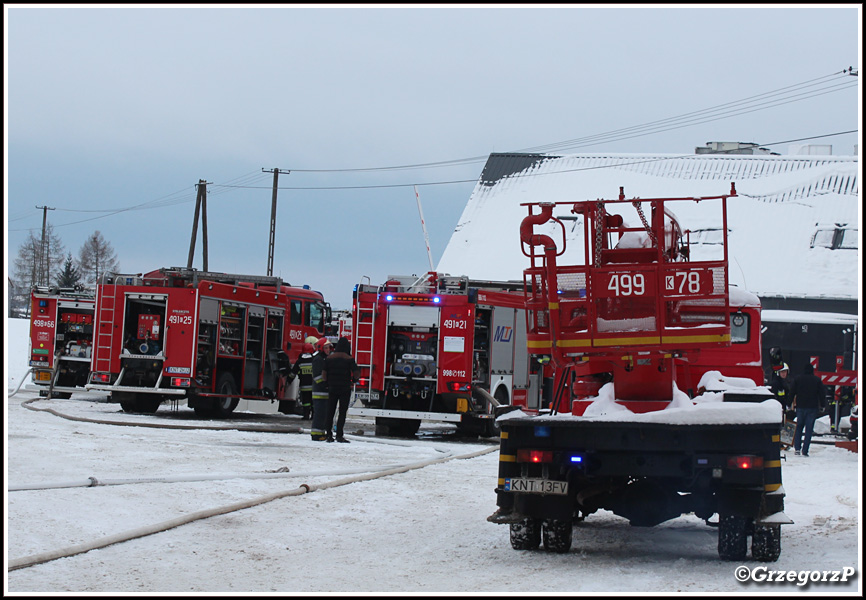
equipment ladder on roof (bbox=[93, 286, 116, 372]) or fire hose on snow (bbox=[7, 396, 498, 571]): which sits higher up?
equipment ladder on roof (bbox=[93, 286, 116, 372])

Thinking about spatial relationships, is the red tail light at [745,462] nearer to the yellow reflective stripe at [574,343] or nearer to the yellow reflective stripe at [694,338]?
the yellow reflective stripe at [694,338]

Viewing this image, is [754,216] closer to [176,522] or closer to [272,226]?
[272,226]

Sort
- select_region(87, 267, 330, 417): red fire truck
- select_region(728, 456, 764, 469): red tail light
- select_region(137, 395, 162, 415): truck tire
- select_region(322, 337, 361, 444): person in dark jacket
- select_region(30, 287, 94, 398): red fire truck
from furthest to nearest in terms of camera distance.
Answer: select_region(30, 287, 94, 398): red fire truck → select_region(137, 395, 162, 415): truck tire → select_region(87, 267, 330, 417): red fire truck → select_region(322, 337, 361, 444): person in dark jacket → select_region(728, 456, 764, 469): red tail light

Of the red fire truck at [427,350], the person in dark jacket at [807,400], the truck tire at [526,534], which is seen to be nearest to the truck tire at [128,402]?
the red fire truck at [427,350]

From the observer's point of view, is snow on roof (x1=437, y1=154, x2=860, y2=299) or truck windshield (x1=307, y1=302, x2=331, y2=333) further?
snow on roof (x1=437, y1=154, x2=860, y2=299)

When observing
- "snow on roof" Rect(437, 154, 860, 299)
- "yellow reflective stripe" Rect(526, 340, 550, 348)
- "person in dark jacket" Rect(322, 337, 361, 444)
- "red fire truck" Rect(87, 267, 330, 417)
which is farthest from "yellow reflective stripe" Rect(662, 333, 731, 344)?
"snow on roof" Rect(437, 154, 860, 299)

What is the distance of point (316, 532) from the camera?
9.25m

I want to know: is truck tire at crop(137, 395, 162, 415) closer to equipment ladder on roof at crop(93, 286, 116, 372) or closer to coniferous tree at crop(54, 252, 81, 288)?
equipment ladder on roof at crop(93, 286, 116, 372)

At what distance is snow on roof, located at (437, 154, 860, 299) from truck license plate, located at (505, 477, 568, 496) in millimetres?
27773

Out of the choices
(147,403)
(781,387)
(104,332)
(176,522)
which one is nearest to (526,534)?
(176,522)

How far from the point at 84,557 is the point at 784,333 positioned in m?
28.4

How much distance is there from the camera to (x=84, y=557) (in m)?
7.70

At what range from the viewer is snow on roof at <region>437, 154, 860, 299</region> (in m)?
37.4

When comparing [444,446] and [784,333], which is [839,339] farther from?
[444,446]
